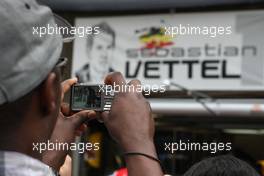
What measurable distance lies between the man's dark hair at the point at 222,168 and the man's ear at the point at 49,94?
0.51 m

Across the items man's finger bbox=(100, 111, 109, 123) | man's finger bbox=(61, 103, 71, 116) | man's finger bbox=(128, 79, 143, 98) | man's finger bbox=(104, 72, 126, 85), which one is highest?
man's finger bbox=(104, 72, 126, 85)

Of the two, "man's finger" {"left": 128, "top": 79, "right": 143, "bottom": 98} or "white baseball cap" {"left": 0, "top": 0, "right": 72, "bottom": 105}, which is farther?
"man's finger" {"left": 128, "top": 79, "right": 143, "bottom": 98}

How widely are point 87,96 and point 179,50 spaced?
3396 mm

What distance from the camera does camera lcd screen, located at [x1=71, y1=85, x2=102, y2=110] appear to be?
47.8 inches

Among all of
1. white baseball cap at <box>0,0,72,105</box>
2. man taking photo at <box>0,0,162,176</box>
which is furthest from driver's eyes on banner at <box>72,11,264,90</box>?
white baseball cap at <box>0,0,72,105</box>

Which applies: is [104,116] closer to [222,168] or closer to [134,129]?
[134,129]

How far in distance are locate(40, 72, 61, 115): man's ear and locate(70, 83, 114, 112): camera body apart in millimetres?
295

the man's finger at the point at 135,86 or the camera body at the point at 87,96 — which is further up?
the man's finger at the point at 135,86

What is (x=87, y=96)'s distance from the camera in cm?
124

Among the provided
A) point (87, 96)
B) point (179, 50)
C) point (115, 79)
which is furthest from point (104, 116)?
point (179, 50)

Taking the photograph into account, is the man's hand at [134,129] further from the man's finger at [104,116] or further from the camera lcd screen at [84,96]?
the camera lcd screen at [84,96]

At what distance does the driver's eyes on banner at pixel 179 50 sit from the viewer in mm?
4453

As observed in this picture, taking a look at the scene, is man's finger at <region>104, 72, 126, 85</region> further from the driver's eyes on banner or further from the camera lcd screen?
the driver's eyes on banner

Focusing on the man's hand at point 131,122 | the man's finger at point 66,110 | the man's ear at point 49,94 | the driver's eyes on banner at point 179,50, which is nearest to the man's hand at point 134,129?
the man's hand at point 131,122
